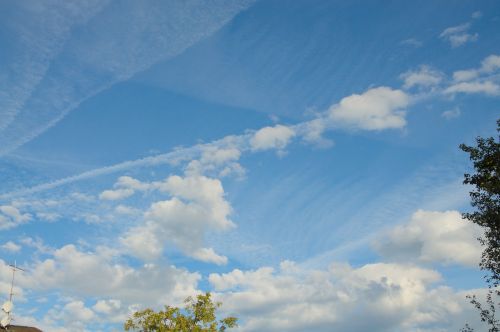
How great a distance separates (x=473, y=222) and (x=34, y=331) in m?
60.0

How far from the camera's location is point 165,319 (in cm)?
5347

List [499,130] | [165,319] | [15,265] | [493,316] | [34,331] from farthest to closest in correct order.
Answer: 1. [34,331]
2. [15,265]
3. [165,319]
4. [493,316]
5. [499,130]

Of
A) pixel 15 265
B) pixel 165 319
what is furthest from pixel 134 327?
pixel 15 265

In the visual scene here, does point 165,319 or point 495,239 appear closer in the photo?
point 495,239

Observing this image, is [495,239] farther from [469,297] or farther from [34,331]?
[34,331]

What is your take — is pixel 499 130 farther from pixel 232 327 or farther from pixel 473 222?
pixel 232 327

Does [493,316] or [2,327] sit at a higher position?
[2,327]

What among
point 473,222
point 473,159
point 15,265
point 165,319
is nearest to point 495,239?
point 473,222

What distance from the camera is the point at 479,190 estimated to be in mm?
31688

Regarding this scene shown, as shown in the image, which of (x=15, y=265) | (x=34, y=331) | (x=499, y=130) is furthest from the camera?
(x=34, y=331)

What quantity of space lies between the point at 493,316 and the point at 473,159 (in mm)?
11546

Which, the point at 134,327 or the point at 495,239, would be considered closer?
the point at 495,239

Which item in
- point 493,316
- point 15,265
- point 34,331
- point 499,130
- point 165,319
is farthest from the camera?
point 34,331

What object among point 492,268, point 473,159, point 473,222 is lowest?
point 492,268
